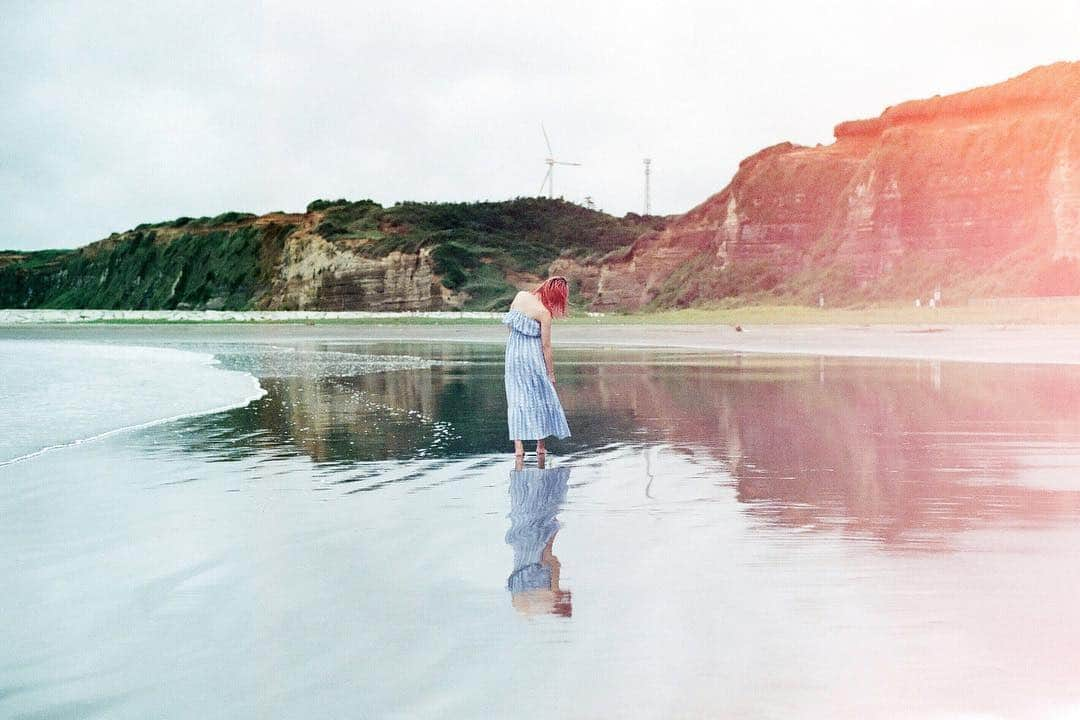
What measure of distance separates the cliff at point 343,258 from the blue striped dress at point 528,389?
12632cm

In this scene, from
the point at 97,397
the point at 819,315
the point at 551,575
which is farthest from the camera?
the point at 819,315

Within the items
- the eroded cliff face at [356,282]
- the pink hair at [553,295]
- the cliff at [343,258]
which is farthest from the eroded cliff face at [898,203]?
the pink hair at [553,295]

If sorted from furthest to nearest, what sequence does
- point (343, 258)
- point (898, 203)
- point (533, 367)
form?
point (343, 258)
point (898, 203)
point (533, 367)

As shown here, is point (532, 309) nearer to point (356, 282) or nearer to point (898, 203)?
point (898, 203)

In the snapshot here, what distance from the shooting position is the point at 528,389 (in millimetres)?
11930

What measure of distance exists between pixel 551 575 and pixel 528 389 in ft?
17.6

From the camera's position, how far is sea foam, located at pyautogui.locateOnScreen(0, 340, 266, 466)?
1509cm

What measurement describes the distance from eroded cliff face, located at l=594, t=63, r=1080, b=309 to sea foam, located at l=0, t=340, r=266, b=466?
73.8 metres

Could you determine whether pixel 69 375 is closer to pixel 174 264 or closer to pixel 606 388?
pixel 606 388

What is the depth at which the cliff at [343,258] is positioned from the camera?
14475cm

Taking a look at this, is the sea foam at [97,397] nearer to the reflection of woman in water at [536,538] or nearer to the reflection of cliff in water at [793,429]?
the reflection of cliff in water at [793,429]

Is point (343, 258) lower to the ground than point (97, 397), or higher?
higher

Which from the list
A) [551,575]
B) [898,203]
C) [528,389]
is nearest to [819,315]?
[898,203]

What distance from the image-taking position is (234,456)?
12508 millimetres
